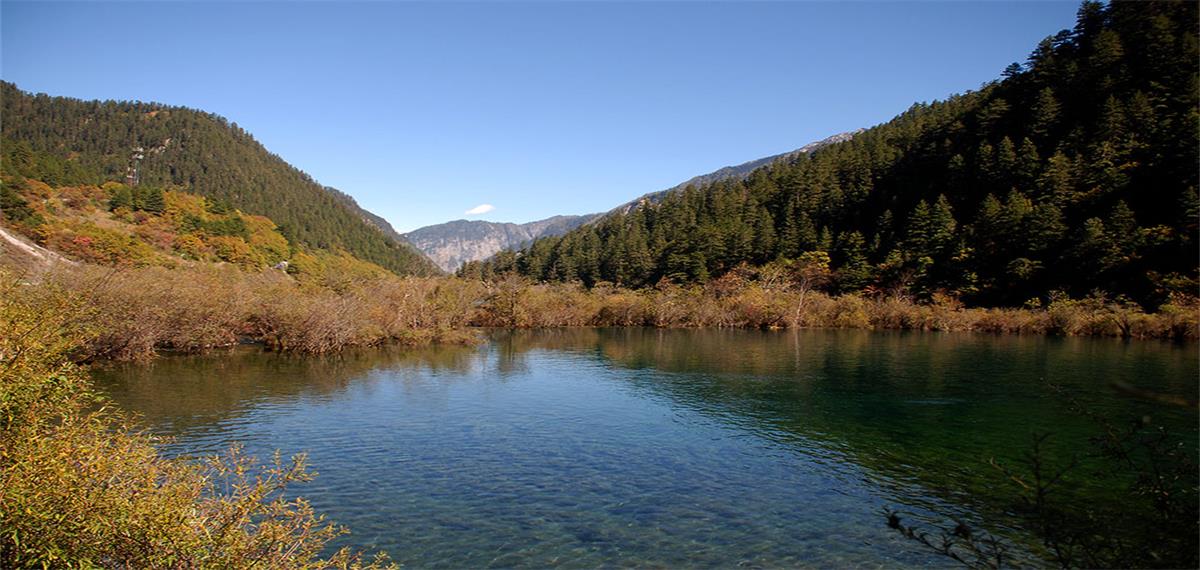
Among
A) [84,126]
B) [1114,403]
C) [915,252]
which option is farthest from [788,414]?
[84,126]

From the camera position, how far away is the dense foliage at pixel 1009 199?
3068 inches

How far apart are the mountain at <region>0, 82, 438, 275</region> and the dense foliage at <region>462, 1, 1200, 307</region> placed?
2601 inches

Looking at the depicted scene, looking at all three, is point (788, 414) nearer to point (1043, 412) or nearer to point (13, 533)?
point (1043, 412)

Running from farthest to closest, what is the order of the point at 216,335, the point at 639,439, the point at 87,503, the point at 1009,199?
the point at 1009,199 < the point at 216,335 < the point at 639,439 < the point at 87,503

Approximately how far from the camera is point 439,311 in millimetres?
62250

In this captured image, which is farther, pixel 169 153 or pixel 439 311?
pixel 169 153

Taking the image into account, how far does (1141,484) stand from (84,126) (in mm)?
221912

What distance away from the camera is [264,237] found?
139 meters

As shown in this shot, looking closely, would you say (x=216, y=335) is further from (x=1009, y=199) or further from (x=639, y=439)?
(x=1009, y=199)

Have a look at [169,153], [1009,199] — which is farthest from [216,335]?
[169,153]

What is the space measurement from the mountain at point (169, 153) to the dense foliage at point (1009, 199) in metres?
66.1

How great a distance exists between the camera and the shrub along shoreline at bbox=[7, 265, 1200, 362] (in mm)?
38656

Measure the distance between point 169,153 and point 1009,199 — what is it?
198555 millimetres

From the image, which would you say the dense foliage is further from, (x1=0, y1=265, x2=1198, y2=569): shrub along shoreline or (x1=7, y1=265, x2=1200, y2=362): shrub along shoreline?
(x1=0, y1=265, x2=1198, y2=569): shrub along shoreline
